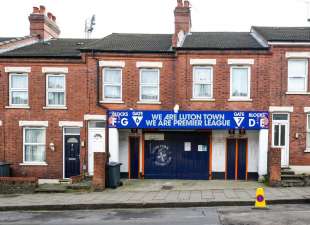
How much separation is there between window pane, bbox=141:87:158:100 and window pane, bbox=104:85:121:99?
1274 millimetres

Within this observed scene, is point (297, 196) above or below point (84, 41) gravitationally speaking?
below

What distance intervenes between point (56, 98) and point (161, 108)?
564 cm

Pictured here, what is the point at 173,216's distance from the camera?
14039 mm

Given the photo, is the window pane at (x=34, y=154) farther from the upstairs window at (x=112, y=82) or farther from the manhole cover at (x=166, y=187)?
the manhole cover at (x=166, y=187)

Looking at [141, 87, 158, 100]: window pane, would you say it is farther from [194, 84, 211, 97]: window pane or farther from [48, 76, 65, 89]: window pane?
[48, 76, 65, 89]: window pane

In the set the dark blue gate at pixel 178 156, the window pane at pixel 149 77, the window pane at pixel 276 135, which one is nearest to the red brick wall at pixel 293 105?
the window pane at pixel 276 135

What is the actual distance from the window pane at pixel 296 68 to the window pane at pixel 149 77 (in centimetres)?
682

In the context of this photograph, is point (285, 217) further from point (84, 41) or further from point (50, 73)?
point (84, 41)

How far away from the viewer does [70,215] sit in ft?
49.0

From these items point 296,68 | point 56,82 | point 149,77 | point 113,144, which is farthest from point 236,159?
point 56,82

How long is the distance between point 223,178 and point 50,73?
1074cm

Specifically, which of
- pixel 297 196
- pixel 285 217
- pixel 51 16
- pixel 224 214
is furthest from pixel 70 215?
pixel 51 16

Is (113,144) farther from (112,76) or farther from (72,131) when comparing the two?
(112,76)

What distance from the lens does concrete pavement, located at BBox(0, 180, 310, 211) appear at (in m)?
16.1
